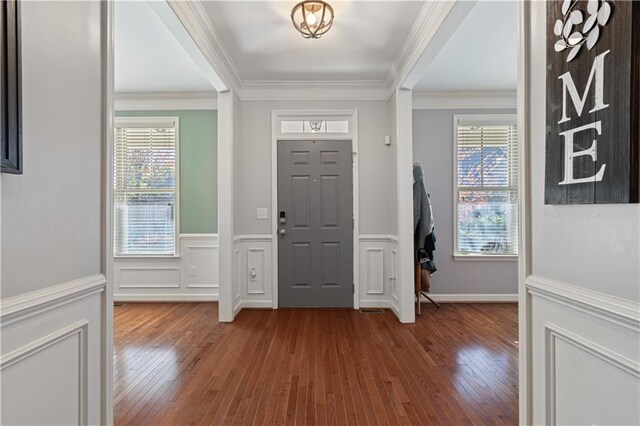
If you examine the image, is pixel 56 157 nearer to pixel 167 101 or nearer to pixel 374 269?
pixel 374 269

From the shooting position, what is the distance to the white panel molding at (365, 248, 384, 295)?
4.12 meters

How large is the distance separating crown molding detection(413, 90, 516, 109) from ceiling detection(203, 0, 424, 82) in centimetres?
73

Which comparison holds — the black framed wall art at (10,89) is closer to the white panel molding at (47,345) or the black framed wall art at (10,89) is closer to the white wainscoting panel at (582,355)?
the white panel molding at (47,345)

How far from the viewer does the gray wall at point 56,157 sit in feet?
3.52

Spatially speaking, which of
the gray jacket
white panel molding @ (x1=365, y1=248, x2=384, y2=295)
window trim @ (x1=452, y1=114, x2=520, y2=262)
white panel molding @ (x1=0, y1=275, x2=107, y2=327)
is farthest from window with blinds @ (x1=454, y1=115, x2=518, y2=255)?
white panel molding @ (x1=0, y1=275, x2=107, y2=327)

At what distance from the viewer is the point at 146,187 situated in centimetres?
443

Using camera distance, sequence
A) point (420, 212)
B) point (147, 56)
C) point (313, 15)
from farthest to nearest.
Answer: point (420, 212) < point (147, 56) < point (313, 15)

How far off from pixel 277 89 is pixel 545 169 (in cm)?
338

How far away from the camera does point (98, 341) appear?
1431 mm

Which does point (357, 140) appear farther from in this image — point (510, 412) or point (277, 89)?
point (510, 412)

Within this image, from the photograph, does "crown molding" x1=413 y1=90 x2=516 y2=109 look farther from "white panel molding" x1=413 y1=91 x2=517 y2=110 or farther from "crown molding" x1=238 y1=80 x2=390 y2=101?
"crown molding" x1=238 y1=80 x2=390 y2=101

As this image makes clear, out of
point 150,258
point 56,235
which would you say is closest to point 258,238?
point 150,258

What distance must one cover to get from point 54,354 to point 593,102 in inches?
79.2

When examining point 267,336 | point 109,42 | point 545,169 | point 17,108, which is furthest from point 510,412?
point 109,42
